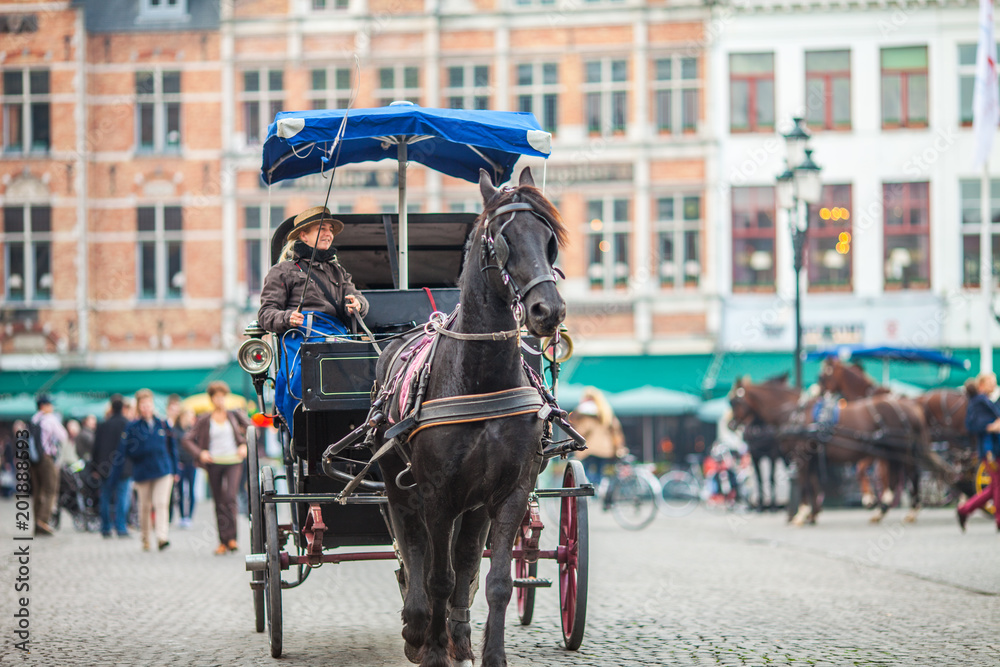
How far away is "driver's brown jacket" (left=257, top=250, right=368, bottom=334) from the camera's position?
700cm

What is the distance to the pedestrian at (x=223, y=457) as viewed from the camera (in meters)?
13.9

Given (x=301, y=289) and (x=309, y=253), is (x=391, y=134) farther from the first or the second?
(x=301, y=289)

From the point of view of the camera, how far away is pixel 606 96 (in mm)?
30766

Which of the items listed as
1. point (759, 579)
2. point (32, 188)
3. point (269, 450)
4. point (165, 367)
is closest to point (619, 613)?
point (759, 579)

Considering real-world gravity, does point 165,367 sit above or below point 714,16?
below

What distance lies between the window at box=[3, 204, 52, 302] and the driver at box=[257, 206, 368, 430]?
26.0 metres

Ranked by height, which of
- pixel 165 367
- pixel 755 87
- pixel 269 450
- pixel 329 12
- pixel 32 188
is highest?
pixel 329 12

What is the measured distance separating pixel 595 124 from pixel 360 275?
2297 cm

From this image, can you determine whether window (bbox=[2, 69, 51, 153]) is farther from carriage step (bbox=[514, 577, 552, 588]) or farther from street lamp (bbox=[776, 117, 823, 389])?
→ carriage step (bbox=[514, 577, 552, 588])

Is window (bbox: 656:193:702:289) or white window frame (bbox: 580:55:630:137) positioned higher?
white window frame (bbox: 580:55:630:137)

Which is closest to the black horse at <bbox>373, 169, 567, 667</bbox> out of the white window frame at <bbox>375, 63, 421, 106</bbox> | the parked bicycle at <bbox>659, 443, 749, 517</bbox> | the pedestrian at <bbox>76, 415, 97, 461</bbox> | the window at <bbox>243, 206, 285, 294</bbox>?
the pedestrian at <bbox>76, 415, 97, 461</bbox>

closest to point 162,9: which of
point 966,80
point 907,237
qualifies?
point 907,237

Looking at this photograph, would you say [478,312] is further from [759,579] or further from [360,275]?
[759,579]

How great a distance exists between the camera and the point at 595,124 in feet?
101
